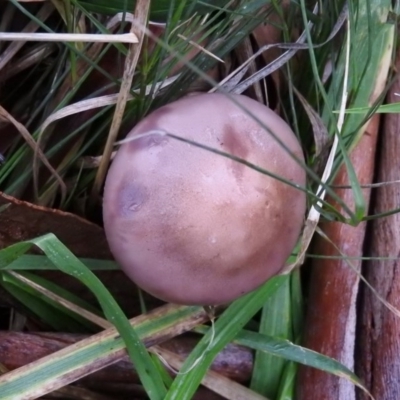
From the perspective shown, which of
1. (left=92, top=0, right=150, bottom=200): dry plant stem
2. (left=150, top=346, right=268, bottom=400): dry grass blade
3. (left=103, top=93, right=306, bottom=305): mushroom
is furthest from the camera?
(left=150, top=346, right=268, bottom=400): dry grass blade

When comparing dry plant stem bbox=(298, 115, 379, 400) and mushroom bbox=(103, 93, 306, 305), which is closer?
mushroom bbox=(103, 93, 306, 305)

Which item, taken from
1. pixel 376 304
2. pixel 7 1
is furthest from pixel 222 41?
pixel 376 304

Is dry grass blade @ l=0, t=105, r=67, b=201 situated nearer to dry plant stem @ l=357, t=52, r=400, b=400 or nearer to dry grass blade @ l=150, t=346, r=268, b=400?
dry grass blade @ l=150, t=346, r=268, b=400

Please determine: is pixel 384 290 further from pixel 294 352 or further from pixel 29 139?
pixel 29 139

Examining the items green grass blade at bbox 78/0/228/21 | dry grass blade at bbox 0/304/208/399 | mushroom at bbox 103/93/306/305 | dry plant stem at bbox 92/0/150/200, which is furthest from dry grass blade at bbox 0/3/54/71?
dry grass blade at bbox 0/304/208/399

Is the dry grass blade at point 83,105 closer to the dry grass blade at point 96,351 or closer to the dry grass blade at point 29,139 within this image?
the dry grass blade at point 29,139

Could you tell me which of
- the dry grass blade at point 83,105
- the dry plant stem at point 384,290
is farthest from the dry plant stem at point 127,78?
the dry plant stem at point 384,290
